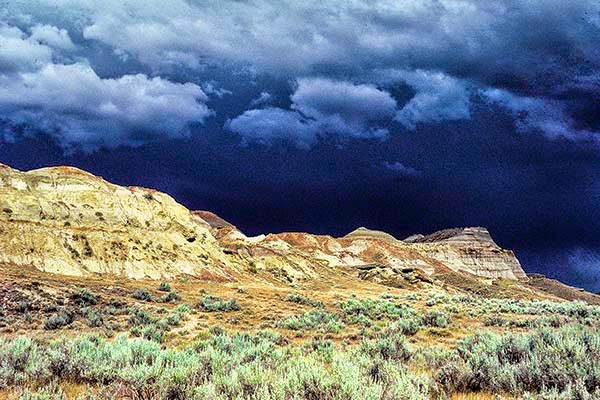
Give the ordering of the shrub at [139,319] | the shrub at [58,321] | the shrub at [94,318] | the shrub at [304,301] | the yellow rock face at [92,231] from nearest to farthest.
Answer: the shrub at [58,321]
the shrub at [94,318]
the shrub at [139,319]
the shrub at [304,301]
the yellow rock face at [92,231]

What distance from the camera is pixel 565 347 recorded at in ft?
24.1

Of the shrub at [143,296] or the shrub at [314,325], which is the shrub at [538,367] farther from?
the shrub at [143,296]

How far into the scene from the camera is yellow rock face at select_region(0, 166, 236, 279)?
1640 inches

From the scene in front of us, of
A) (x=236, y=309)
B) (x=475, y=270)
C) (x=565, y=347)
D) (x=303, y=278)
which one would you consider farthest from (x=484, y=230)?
(x=565, y=347)

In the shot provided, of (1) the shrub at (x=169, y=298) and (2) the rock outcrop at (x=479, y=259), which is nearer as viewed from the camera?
(1) the shrub at (x=169, y=298)

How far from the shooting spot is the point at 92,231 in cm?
4744

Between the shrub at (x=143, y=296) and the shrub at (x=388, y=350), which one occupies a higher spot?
the shrub at (x=143, y=296)

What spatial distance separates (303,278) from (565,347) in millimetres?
63015

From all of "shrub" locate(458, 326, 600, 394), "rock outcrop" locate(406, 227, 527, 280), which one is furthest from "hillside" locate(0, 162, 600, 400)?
"rock outcrop" locate(406, 227, 527, 280)

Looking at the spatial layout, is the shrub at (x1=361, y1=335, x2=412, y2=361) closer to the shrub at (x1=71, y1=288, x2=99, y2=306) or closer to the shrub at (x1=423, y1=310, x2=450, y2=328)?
the shrub at (x1=423, y1=310, x2=450, y2=328)

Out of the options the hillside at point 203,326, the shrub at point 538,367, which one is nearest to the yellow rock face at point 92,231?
the hillside at point 203,326

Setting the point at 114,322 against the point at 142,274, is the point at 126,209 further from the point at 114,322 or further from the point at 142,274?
the point at 114,322

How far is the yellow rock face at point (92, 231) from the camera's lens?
41.7 metres

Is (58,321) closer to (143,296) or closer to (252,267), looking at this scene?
(143,296)
